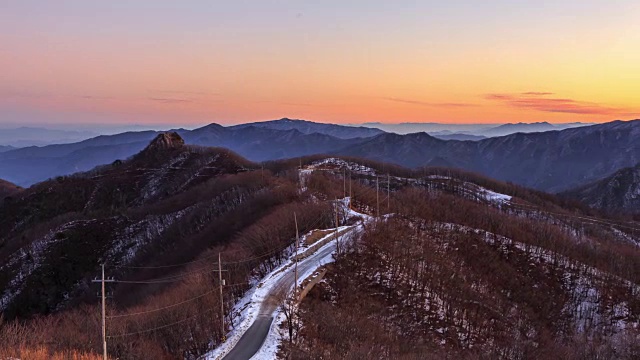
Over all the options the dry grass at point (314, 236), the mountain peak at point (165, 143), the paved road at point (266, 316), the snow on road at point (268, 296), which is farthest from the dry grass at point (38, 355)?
the mountain peak at point (165, 143)

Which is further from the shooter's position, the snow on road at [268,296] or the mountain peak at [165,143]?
the mountain peak at [165,143]

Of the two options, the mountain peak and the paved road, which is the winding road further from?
the mountain peak

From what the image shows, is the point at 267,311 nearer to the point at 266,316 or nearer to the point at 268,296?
the point at 266,316

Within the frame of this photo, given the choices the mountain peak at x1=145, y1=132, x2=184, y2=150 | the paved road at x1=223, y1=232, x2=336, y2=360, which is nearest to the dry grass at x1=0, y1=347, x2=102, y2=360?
the paved road at x1=223, y1=232, x2=336, y2=360

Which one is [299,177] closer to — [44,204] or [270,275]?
[270,275]

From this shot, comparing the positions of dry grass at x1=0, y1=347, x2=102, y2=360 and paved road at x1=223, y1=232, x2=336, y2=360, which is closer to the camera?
dry grass at x1=0, y1=347, x2=102, y2=360

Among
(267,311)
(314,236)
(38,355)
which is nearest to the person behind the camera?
(38,355)

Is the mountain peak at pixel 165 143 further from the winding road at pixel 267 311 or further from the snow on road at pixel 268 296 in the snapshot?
the winding road at pixel 267 311

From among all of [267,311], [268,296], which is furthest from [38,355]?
[268,296]
